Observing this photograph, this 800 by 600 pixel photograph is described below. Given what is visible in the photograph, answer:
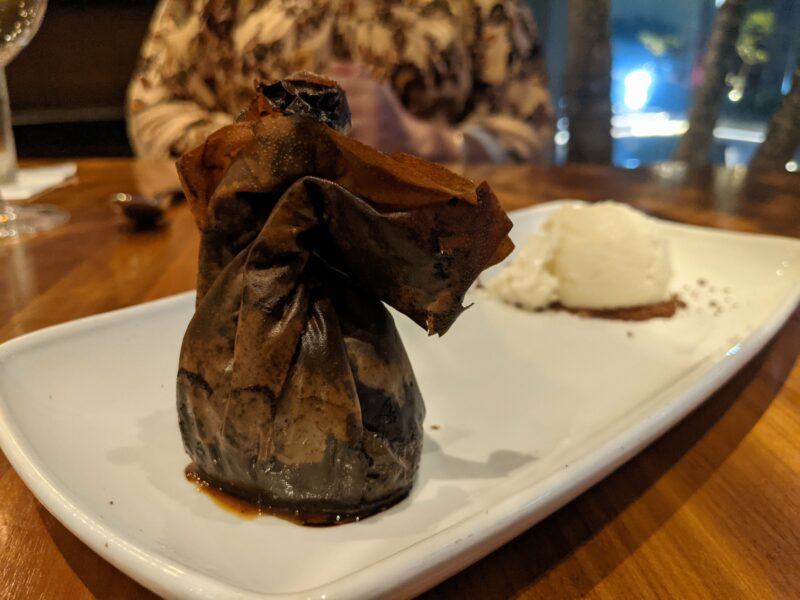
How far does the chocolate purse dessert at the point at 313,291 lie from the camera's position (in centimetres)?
72

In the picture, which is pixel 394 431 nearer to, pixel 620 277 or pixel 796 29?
pixel 620 277

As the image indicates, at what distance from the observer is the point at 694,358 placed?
4.11ft

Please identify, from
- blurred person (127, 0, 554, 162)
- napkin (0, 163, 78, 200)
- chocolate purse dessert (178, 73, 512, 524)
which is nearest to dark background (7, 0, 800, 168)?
blurred person (127, 0, 554, 162)

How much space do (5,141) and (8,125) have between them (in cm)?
6

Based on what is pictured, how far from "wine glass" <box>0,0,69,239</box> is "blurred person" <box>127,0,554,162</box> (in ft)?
2.61

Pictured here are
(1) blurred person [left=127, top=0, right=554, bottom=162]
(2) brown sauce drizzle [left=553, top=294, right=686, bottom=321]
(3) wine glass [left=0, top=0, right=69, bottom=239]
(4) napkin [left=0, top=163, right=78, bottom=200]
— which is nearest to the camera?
(2) brown sauce drizzle [left=553, top=294, right=686, bottom=321]

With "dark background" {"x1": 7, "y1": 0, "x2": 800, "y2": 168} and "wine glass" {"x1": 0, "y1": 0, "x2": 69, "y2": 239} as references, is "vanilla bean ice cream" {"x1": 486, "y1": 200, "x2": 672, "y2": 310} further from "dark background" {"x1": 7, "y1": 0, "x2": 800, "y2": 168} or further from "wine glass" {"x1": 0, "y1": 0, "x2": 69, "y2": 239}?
"dark background" {"x1": 7, "y1": 0, "x2": 800, "y2": 168}

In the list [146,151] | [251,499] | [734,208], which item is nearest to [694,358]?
[251,499]

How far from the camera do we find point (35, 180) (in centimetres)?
234

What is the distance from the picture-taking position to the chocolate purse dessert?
72cm

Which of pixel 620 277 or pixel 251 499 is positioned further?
pixel 620 277

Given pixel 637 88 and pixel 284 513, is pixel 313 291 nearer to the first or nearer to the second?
pixel 284 513

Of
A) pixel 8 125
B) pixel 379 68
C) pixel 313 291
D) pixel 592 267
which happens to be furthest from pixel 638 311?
pixel 379 68

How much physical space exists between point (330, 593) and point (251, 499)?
0.89 feet
